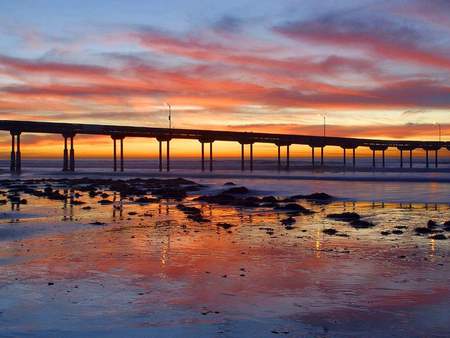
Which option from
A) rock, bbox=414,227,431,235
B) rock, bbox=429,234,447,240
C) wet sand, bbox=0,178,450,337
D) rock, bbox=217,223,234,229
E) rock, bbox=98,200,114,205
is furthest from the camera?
rock, bbox=98,200,114,205

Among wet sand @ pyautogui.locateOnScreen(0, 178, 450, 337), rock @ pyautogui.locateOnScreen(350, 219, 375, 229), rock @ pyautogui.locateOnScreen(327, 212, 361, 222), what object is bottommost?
wet sand @ pyautogui.locateOnScreen(0, 178, 450, 337)

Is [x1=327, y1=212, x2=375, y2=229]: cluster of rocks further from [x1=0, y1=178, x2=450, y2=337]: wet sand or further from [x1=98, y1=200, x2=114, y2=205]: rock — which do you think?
[x1=98, y1=200, x2=114, y2=205]: rock

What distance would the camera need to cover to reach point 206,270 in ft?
39.0

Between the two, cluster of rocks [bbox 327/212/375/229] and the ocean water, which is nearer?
cluster of rocks [bbox 327/212/375/229]

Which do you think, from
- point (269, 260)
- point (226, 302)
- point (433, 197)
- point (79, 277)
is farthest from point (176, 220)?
point (433, 197)

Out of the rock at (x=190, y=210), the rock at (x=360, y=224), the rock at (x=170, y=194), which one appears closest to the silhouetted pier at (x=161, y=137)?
the rock at (x=170, y=194)

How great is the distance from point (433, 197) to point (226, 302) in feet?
83.7

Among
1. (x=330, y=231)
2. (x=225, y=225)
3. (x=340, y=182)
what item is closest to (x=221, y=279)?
(x=330, y=231)

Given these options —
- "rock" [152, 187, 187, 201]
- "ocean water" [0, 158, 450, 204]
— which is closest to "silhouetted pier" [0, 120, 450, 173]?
"ocean water" [0, 158, 450, 204]

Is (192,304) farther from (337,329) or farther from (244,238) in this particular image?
(244,238)

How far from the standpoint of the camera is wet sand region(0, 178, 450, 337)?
8305 millimetres

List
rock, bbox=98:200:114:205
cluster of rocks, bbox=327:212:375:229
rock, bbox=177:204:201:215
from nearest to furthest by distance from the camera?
cluster of rocks, bbox=327:212:375:229 → rock, bbox=177:204:201:215 → rock, bbox=98:200:114:205

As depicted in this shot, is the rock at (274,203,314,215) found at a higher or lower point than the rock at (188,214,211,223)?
higher

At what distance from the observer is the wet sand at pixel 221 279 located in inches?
327
